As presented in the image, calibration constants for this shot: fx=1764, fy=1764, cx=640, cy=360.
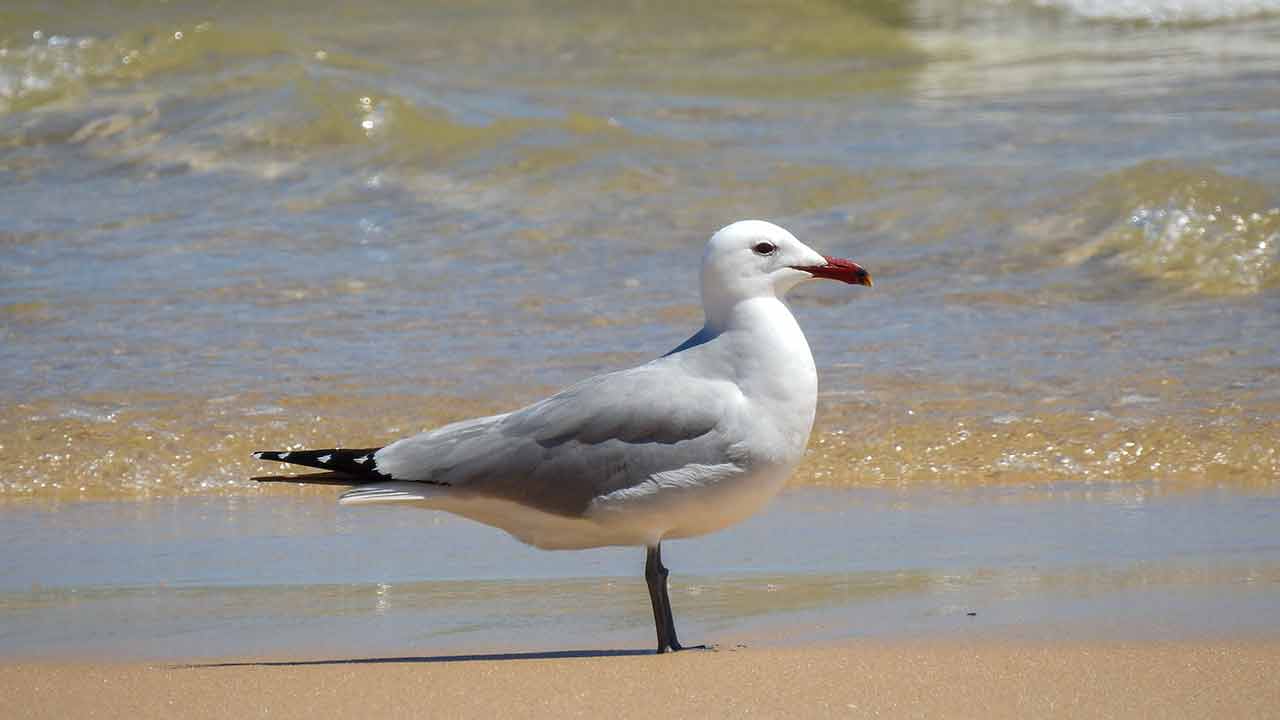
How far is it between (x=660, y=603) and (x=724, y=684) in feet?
1.55

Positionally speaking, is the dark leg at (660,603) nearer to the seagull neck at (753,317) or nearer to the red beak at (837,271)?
the seagull neck at (753,317)

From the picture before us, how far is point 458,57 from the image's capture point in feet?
47.7

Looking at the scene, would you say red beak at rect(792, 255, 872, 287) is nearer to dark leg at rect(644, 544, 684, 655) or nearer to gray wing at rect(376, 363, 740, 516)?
gray wing at rect(376, 363, 740, 516)

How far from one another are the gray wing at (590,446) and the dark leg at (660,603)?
20 centimetres

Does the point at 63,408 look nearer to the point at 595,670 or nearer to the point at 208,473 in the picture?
the point at 208,473

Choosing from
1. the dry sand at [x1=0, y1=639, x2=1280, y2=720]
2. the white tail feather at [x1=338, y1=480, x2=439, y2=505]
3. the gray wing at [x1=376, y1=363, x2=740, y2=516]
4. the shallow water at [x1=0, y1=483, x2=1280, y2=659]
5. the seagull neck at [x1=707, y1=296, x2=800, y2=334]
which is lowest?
the shallow water at [x1=0, y1=483, x2=1280, y2=659]

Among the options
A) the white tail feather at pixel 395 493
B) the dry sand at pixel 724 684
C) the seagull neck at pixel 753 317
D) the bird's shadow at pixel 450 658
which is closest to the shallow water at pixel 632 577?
the bird's shadow at pixel 450 658

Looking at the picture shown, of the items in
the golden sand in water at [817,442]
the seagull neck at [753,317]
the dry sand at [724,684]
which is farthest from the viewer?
the golden sand in water at [817,442]

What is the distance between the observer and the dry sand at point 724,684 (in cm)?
316

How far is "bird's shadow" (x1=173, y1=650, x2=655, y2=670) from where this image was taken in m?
3.67

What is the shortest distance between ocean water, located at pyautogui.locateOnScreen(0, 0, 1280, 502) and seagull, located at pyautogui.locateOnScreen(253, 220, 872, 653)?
5.83ft

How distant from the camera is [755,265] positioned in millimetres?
3975

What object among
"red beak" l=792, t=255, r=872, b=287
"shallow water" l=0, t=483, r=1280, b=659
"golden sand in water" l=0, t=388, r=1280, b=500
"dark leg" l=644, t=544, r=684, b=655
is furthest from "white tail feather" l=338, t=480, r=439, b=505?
"golden sand in water" l=0, t=388, r=1280, b=500

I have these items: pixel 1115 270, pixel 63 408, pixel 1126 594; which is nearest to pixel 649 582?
pixel 1126 594
